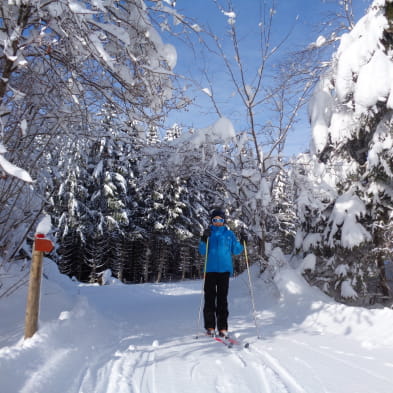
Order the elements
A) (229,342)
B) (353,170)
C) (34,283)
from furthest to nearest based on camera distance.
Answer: (353,170) → (229,342) → (34,283)

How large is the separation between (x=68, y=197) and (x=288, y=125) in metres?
19.1

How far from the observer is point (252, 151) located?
32.7 feet

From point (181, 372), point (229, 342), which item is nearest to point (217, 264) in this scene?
point (229, 342)

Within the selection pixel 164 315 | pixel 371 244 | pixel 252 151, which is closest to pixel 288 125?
pixel 252 151

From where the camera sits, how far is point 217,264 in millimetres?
5570

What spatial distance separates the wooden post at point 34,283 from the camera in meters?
3.71

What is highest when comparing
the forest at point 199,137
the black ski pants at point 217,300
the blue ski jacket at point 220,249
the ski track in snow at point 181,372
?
the forest at point 199,137

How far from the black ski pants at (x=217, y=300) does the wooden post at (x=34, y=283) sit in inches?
99.1

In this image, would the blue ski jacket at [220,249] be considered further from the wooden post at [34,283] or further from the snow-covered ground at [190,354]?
the wooden post at [34,283]

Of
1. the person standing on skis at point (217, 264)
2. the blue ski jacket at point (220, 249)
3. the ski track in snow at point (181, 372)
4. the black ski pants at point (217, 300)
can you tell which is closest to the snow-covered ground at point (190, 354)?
the ski track in snow at point (181, 372)

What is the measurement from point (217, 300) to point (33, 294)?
2.75m

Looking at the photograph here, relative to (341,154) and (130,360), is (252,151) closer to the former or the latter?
(341,154)

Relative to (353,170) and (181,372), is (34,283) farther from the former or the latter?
(353,170)

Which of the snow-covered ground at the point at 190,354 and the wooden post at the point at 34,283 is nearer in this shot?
the snow-covered ground at the point at 190,354
